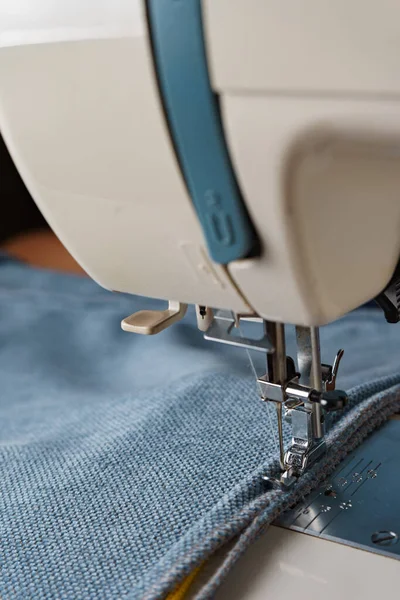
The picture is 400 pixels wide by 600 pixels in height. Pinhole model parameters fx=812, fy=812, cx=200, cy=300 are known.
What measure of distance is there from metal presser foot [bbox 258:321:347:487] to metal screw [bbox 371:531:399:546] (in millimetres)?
102

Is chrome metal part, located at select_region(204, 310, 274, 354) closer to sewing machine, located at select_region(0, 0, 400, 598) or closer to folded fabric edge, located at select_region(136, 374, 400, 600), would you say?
sewing machine, located at select_region(0, 0, 400, 598)

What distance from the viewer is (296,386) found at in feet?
2.51

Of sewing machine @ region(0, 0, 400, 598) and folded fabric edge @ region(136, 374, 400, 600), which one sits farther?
folded fabric edge @ region(136, 374, 400, 600)

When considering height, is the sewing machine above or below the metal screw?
above

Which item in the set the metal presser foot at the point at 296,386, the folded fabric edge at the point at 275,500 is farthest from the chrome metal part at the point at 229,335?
the folded fabric edge at the point at 275,500

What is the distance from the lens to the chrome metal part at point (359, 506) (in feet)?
2.48

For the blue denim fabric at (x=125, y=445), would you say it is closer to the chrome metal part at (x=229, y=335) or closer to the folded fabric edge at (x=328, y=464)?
the folded fabric edge at (x=328, y=464)

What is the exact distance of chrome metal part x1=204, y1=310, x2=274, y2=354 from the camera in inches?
27.5

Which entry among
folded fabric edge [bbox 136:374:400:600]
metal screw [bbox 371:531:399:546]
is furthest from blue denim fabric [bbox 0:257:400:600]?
metal screw [bbox 371:531:399:546]

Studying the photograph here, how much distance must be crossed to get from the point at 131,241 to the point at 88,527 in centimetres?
32

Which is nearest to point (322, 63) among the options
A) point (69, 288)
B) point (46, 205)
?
point (46, 205)

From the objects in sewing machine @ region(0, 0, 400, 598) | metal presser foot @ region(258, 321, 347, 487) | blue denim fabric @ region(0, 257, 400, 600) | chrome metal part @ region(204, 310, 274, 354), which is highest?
Answer: sewing machine @ region(0, 0, 400, 598)

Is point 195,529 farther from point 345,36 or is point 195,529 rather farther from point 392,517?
point 345,36

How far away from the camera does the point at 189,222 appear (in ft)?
1.93
